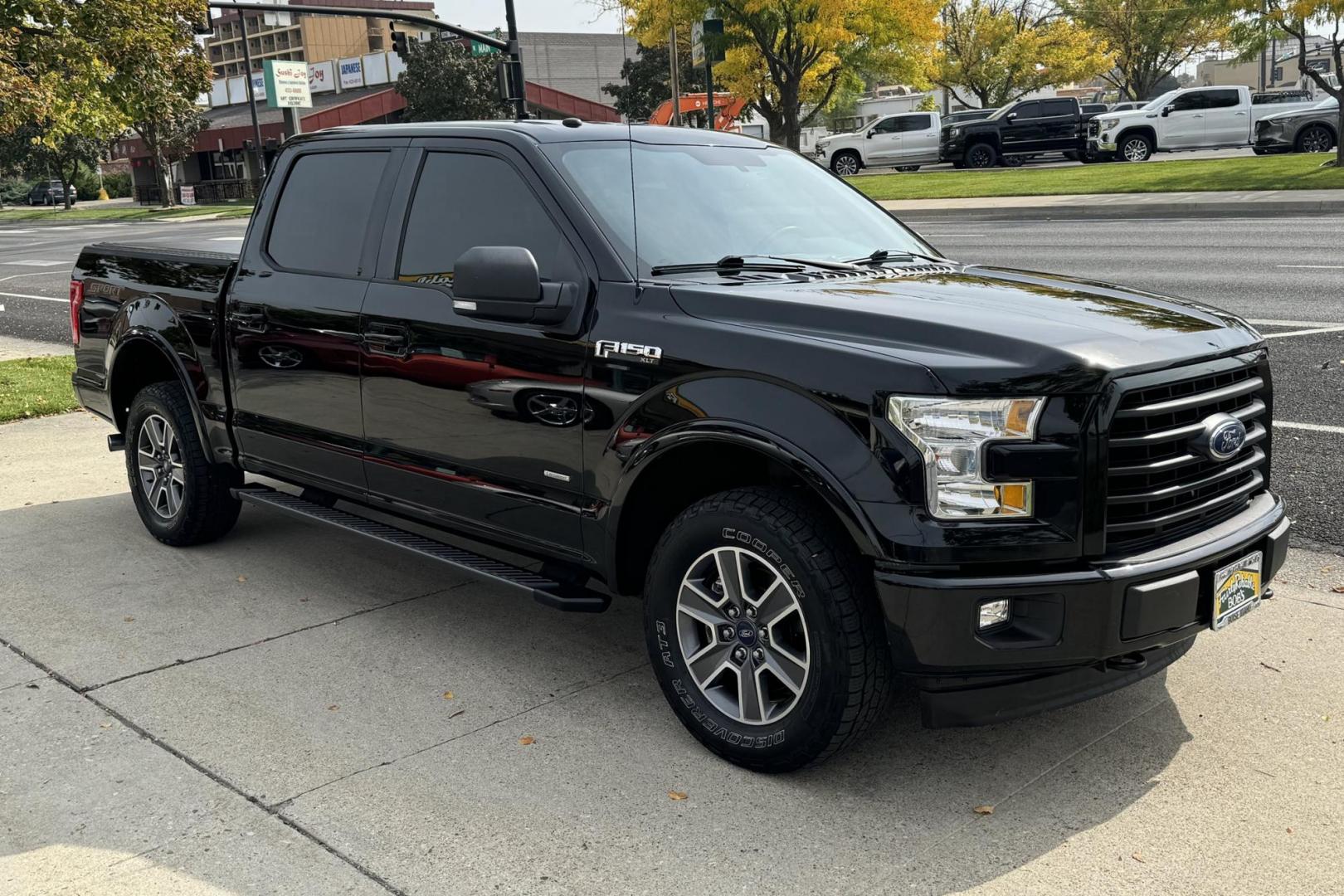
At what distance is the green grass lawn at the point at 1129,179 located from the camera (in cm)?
2352

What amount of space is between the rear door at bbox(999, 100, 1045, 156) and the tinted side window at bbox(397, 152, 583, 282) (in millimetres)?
33616

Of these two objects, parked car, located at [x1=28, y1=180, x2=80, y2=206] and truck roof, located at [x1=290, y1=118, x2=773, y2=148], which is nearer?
truck roof, located at [x1=290, y1=118, x2=773, y2=148]

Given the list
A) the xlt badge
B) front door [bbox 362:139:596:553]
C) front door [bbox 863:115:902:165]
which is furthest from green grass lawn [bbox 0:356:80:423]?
front door [bbox 863:115:902:165]

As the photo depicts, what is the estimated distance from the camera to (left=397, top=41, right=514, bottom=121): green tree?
173 feet

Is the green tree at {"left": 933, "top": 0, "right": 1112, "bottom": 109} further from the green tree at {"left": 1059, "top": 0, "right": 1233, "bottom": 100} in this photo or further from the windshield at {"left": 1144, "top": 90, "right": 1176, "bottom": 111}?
the windshield at {"left": 1144, "top": 90, "right": 1176, "bottom": 111}

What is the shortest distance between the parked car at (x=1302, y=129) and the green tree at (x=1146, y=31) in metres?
27.0

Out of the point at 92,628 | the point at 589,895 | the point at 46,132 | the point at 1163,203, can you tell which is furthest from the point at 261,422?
the point at 1163,203

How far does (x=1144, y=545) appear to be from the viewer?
3.31 metres

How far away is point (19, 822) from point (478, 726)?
131 centimetres

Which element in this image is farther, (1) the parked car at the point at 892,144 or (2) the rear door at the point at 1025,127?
(1) the parked car at the point at 892,144

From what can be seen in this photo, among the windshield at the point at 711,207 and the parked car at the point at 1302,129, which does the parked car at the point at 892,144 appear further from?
the windshield at the point at 711,207

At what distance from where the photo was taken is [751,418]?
11.3 feet

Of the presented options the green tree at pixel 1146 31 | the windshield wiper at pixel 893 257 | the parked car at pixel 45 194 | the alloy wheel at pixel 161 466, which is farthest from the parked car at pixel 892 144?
the parked car at pixel 45 194

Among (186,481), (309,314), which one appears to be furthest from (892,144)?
(309,314)
